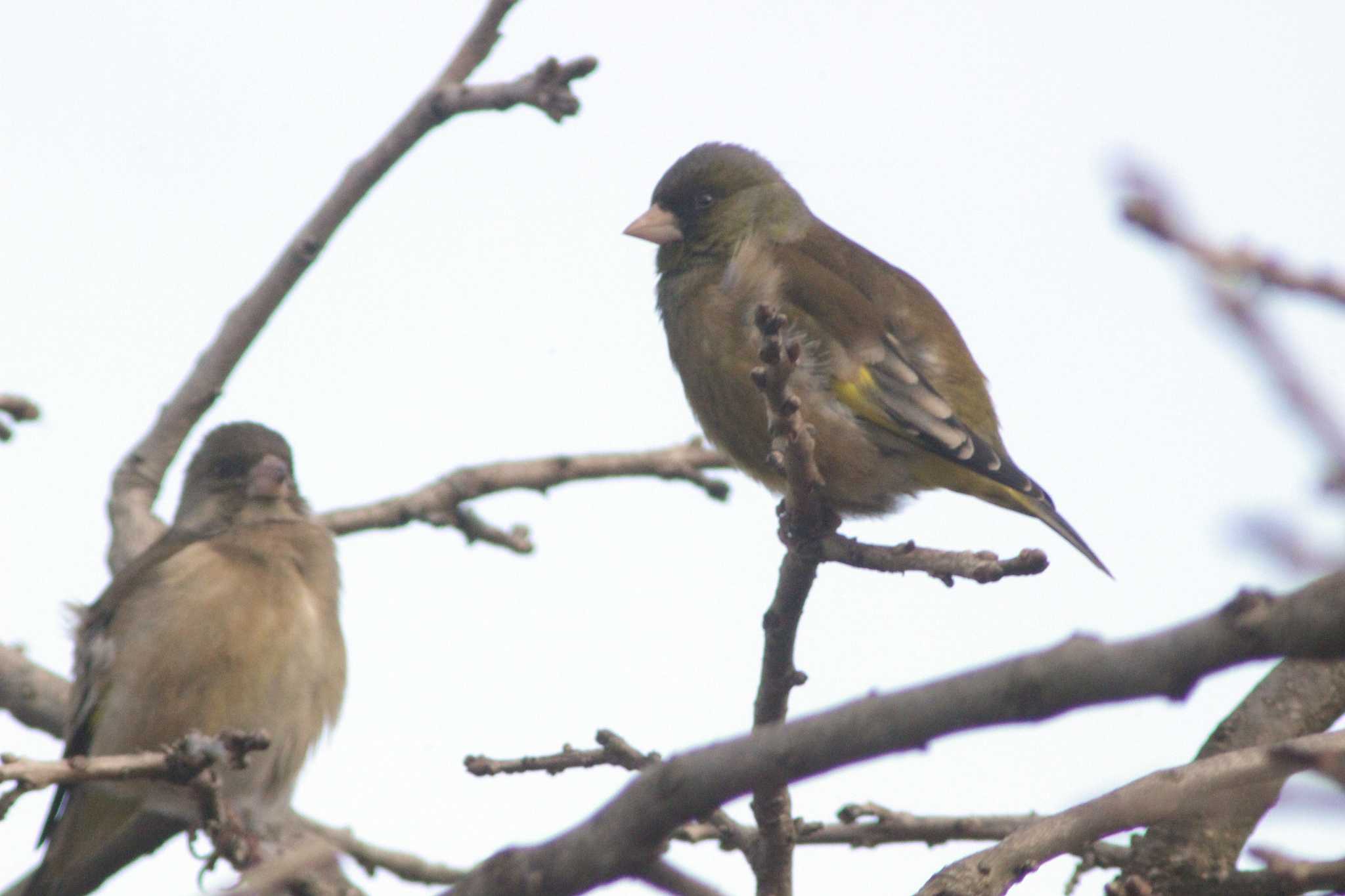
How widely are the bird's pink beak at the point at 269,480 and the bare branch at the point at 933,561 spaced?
9.99 feet

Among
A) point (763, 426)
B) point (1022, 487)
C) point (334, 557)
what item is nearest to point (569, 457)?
point (334, 557)

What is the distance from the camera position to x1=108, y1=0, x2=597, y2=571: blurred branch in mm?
5863

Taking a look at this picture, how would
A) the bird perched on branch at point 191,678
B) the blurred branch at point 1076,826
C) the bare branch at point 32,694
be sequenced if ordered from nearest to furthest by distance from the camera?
1. the blurred branch at point 1076,826
2. the bird perched on branch at point 191,678
3. the bare branch at point 32,694

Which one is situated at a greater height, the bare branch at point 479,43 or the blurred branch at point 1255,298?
the bare branch at point 479,43

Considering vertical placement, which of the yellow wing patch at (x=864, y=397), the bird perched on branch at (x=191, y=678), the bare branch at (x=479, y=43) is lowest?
the bird perched on branch at (x=191, y=678)

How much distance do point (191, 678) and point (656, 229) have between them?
2670 millimetres

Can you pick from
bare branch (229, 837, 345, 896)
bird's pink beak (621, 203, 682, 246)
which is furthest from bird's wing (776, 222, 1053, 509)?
bare branch (229, 837, 345, 896)

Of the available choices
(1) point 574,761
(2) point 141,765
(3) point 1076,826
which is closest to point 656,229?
(1) point 574,761

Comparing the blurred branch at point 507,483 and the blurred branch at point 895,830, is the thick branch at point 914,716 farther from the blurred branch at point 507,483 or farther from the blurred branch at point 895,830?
the blurred branch at point 507,483

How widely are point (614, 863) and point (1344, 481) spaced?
1.23 metres

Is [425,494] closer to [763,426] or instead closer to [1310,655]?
[763,426]

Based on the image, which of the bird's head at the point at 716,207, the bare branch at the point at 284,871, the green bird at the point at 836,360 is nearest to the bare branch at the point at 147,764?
the bare branch at the point at 284,871

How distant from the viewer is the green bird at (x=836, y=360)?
18.0 ft

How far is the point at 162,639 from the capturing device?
5.67 metres
